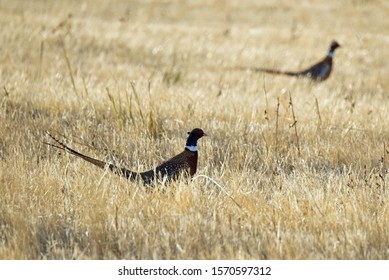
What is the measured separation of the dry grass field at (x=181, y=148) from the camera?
4141 mm

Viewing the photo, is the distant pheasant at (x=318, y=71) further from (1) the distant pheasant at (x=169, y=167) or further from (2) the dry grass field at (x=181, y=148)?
(1) the distant pheasant at (x=169, y=167)

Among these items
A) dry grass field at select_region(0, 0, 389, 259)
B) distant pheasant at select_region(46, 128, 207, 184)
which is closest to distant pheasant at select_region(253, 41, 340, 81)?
dry grass field at select_region(0, 0, 389, 259)

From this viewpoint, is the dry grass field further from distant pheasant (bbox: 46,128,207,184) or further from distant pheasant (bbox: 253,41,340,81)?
distant pheasant (bbox: 253,41,340,81)

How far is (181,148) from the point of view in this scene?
613 centimetres

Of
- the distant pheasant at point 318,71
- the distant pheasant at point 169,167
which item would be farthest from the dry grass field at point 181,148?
the distant pheasant at point 318,71

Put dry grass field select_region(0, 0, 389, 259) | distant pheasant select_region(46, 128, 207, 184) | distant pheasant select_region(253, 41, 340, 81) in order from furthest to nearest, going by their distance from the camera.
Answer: distant pheasant select_region(253, 41, 340, 81) < distant pheasant select_region(46, 128, 207, 184) < dry grass field select_region(0, 0, 389, 259)

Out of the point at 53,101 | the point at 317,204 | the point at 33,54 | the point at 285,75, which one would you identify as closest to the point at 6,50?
the point at 33,54

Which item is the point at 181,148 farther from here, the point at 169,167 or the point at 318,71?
the point at 318,71

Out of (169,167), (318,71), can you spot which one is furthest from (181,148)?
(318,71)

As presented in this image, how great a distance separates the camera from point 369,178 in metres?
5.32

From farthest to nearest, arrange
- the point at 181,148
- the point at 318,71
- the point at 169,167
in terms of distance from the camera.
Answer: the point at 318,71, the point at 181,148, the point at 169,167

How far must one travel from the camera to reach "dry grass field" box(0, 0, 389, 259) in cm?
414
